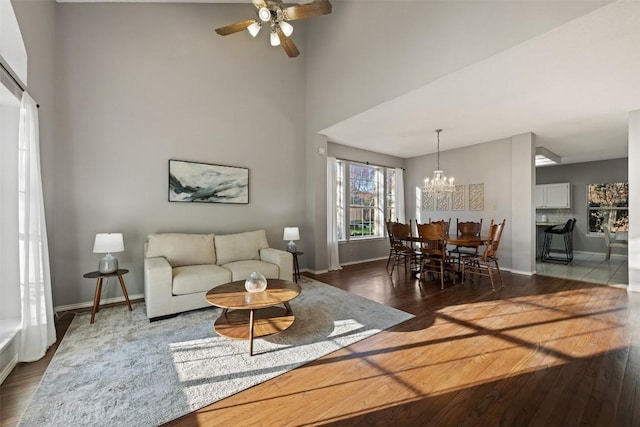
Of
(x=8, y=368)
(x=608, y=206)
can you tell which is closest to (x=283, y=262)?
(x=8, y=368)

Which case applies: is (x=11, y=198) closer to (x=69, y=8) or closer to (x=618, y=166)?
(x=69, y=8)

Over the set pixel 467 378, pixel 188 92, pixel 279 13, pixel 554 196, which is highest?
pixel 279 13

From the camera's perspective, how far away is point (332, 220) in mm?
5562

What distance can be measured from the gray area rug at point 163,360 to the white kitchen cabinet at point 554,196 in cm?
787

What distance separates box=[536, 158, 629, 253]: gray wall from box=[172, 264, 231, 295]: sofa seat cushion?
954 cm

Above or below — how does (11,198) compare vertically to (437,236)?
above

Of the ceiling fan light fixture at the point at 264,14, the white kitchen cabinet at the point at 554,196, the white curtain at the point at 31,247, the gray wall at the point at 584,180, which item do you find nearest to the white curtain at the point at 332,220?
the ceiling fan light fixture at the point at 264,14

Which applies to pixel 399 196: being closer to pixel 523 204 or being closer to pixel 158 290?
pixel 523 204

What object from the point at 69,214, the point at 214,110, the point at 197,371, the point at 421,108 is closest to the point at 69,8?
the point at 214,110

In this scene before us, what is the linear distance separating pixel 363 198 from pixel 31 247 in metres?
5.50

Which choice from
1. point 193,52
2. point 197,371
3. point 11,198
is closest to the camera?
point 197,371

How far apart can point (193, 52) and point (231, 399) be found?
4566mm

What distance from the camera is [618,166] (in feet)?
23.1

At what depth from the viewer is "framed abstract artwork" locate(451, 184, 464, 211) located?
616 centimetres
